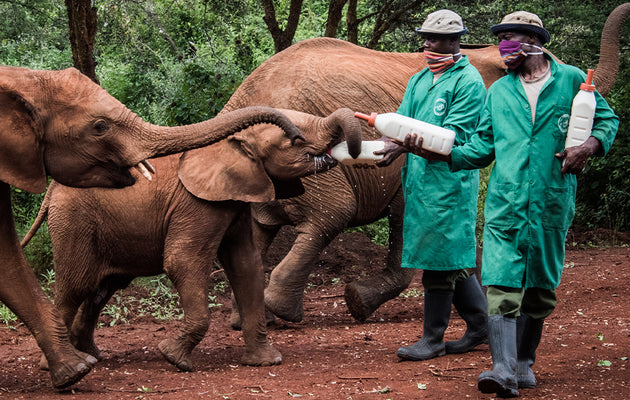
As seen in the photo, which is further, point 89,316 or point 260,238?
point 260,238

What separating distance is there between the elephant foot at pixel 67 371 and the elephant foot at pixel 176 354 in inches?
29.1

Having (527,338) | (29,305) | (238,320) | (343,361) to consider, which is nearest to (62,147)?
(29,305)

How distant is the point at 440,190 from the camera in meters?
6.21

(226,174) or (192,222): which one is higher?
(226,174)

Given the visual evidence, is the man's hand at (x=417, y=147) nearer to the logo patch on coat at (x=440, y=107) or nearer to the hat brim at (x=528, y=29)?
the logo patch on coat at (x=440, y=107)

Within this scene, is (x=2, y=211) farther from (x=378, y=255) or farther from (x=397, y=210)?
→ (x=378, y=255)

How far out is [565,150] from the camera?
16.7ft

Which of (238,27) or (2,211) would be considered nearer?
(2,211)

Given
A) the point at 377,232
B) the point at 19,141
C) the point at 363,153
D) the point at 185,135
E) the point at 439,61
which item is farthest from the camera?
the point at 377,232

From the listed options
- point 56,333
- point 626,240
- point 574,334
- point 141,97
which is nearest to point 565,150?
point 574,334

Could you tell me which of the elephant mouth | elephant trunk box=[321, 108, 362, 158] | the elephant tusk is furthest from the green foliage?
the elephant tusk

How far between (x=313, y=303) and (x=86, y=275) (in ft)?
12.2

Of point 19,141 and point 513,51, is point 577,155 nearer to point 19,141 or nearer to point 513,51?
point 513,51

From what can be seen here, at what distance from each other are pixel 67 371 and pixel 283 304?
245 centimetres
